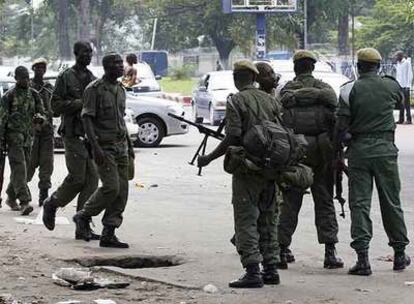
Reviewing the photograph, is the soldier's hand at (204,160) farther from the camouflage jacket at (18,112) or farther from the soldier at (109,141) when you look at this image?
the camouflage jacket at (18,112)

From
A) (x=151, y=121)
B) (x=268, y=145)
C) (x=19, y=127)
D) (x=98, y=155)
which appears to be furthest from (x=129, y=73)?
(x=268, y=145)

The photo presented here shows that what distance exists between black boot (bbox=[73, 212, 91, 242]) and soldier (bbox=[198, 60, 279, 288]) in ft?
7.72

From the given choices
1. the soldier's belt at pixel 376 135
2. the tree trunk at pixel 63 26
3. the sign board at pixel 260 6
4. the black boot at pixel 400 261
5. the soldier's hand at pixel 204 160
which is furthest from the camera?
the tree trunk at pixel 63 26

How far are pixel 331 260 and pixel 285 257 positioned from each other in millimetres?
386

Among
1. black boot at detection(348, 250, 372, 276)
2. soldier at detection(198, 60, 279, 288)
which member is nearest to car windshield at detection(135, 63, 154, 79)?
black boot at detection(348, 250, 372, 276)

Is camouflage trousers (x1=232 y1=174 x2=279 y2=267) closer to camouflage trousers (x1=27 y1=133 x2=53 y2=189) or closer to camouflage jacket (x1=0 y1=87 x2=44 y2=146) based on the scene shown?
camouflage jacket (x1=0 y1=87 x2=44 y2=146)

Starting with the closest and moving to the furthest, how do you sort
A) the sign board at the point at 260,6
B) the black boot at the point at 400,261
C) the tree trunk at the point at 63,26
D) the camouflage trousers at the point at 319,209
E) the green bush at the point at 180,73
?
the black boot at the point at 400,261 → the camouflage trousers at the point at 319,209 → the sign board at the point at 260,6 → the green bush at the point at 180,73 → the tree trunk at the point at 63,26

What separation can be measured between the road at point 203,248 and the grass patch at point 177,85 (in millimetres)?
40182

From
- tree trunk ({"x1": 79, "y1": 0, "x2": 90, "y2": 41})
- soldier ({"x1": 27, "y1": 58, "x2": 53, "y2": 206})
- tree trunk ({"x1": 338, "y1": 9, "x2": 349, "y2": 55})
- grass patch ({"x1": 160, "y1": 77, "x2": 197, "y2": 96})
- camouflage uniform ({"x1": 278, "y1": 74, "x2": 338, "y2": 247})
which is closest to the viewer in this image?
camouflage uniform ({"x1": 278, "y1": 74, "x2": 338, "y2": 247})

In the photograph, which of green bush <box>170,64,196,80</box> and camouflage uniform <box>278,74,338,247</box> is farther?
green bush <box>170,64,196,80</box>

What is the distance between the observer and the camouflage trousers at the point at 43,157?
1314cm

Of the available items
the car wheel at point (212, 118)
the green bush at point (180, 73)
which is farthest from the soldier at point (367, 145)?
the green bush at point (180, 73)

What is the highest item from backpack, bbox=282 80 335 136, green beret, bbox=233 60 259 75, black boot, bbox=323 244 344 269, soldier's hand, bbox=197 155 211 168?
green beret, bbox=233 60 259 75

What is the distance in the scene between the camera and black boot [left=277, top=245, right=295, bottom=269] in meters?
8.98
